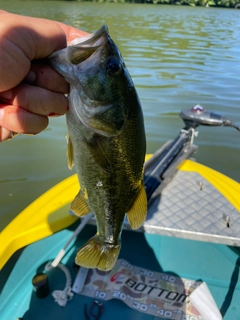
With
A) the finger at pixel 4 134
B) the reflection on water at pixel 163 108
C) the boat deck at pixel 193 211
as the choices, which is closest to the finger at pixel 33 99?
the finger at pixel 4 134

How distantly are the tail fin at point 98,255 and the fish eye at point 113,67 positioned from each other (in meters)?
0.90

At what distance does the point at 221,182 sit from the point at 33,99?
9.13ft

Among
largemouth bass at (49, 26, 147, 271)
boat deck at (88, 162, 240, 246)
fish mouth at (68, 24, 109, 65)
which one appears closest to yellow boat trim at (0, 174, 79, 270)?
boat deck at (88, 162, 240, 246)

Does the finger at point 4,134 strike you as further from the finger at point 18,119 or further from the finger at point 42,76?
the finger at point 42,76

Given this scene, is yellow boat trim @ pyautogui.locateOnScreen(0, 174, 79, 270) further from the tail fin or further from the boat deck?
the tail fin

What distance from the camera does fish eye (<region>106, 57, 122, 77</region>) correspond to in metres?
1.31

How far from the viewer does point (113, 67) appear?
1.32 m

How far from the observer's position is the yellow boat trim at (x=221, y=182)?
3.28m

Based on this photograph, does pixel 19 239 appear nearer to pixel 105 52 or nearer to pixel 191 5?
pixel 105 52

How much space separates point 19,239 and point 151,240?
1.22 m

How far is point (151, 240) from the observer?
10.0 feet

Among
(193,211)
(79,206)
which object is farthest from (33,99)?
(193,211)

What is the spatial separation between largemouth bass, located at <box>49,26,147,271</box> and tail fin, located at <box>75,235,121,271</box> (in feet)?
0.61

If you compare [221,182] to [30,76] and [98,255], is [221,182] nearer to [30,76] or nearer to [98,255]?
[98,255]
